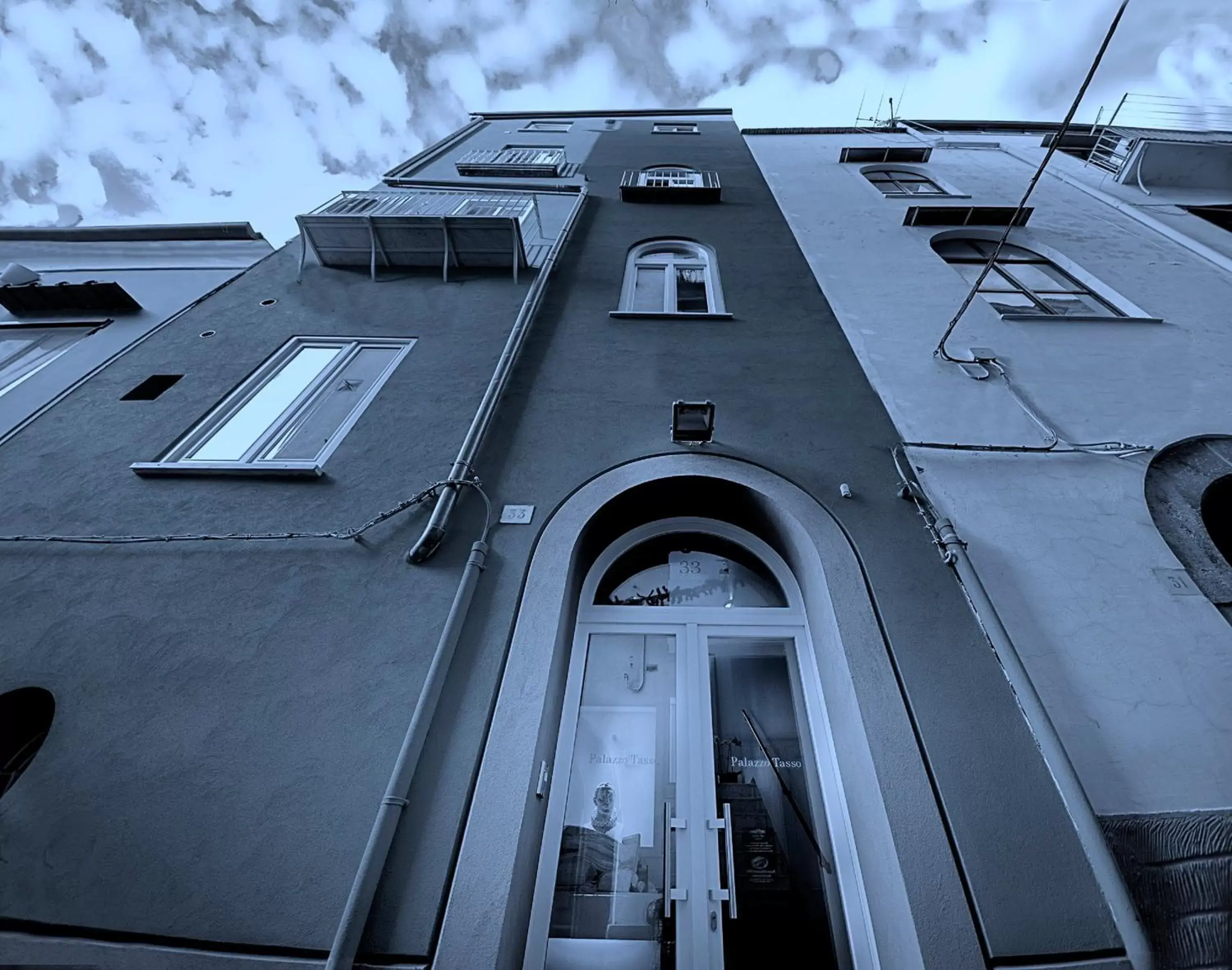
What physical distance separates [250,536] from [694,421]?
3.46 m

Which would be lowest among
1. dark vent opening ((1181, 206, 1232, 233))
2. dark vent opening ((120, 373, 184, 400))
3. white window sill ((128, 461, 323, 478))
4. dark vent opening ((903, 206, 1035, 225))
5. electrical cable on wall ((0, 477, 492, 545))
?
electrical cable on wall ((0, 477, 492, 545))

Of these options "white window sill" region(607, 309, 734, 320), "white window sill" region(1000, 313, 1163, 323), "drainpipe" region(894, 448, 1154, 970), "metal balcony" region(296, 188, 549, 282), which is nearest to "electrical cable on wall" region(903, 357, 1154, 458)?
"drainpipe" region(894, 448, 1154, 970)

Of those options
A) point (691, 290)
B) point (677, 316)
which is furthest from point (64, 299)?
point (691, 290)

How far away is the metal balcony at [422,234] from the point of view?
6.14 m

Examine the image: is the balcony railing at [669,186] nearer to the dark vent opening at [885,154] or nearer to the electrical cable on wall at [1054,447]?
the dark vent opening at [885,154]

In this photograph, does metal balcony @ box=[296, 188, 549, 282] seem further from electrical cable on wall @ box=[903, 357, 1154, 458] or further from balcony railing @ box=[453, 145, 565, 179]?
electrical cable on wall @ box=[903, 357, 1154, 458]

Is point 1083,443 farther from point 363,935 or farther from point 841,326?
Result: point 363,935

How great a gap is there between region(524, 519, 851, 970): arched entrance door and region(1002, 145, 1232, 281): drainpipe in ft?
24.2

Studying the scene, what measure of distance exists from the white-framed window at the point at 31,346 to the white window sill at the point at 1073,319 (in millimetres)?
11909

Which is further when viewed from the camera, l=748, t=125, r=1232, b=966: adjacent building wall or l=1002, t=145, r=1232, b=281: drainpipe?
l=1002, t=145, r=1232, b=281: drainpipe

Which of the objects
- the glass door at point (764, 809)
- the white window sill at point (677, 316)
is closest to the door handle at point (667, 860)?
the glass door at point (764, 809)

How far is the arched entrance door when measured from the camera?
9.08ft

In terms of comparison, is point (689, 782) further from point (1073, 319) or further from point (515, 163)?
point (515, 163)

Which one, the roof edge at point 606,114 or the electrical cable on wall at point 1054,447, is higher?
the roof edge at point 606,114
